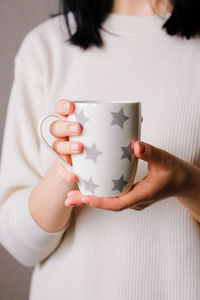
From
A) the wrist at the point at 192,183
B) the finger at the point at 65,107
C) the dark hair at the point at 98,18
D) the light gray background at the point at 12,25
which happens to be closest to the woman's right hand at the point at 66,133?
the finger at the point at 65,107

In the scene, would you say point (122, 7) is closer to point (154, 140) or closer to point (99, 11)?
point (99, 11)

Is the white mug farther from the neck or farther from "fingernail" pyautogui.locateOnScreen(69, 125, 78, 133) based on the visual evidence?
the neck

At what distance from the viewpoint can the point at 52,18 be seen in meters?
0.93

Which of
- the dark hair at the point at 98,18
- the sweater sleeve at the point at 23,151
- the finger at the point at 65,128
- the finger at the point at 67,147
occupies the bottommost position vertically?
the sweater sleeve at the point at 23,151

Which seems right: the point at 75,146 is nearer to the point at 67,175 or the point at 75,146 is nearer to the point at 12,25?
the point at 67,175

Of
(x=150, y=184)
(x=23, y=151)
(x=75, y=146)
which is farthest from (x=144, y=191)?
(x=23, y=151)

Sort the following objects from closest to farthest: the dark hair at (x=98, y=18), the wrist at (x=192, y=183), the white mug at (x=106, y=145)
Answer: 1. the white mug at (x=106, y=145)
2. the wrist at (x=192, y=183)
3. the dark hair at (x=98, y=18)

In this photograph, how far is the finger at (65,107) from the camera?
48 cm

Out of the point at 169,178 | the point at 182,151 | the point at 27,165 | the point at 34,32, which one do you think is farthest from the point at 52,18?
the point at 169,178

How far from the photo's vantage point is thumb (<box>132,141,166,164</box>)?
469 mm

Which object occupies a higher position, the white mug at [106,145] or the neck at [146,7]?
the neck at [146,7]

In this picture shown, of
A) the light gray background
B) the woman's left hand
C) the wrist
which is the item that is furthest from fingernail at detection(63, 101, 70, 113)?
the light gray background

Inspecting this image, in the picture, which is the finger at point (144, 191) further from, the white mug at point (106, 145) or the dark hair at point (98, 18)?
the dark hair at point (98, 18)

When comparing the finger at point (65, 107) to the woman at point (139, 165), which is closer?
the finger at point (65, 107)
